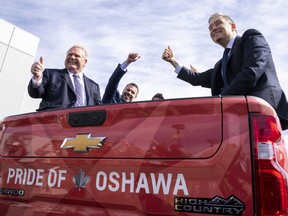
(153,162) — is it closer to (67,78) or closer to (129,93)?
(67,78)

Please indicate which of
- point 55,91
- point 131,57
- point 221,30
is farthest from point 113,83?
point 221,30

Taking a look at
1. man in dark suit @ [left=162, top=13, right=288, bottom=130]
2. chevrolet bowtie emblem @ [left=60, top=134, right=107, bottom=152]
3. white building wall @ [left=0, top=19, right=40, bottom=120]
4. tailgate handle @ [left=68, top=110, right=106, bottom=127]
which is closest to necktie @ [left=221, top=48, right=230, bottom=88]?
man in dark suit @ [left=162, top=13, right=288, bottom=130]

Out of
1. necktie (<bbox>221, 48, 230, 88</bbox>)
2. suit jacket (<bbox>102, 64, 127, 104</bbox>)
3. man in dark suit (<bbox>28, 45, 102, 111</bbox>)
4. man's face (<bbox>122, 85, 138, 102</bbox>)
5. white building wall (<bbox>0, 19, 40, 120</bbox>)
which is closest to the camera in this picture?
necktie (<bbox>221, 48, 230, 88</bbox>)

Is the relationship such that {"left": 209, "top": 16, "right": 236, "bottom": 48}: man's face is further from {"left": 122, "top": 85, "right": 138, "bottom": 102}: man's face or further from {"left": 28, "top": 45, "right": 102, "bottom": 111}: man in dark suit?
{"left": 122, "top": 85, "right": 138, "bottom": 102}: man's face

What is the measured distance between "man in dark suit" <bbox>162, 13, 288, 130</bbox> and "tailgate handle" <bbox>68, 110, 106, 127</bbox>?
3.50ft

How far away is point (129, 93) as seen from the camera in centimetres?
520

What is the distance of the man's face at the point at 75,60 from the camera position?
3508 millimetres

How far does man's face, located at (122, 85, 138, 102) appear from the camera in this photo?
5188 millimetres

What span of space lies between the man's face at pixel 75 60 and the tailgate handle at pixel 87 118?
5.55 ft

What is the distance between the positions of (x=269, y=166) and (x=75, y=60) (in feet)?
9.10

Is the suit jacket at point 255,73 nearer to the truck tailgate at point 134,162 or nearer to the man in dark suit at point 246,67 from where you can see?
the man in dark suit at point 246,67

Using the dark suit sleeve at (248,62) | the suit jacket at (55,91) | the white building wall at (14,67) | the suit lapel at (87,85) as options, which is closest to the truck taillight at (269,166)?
the dark suit sleeve at (248,62)

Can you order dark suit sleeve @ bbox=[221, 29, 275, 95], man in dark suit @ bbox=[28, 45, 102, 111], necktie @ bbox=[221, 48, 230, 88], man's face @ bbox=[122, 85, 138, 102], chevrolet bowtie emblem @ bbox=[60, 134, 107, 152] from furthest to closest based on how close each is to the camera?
man's face @ bbox=[122, 85, 138, 102] < man in dark suit @ bbox=[28, 45, 102, 111] < necktie @ bbox=[221, 48, 230, 88] < dark suit sleeve @ bbox=[221, 29, 275, 95] < chevrolet bowtie emblem @ bbox=[60, 134, 107, 152]

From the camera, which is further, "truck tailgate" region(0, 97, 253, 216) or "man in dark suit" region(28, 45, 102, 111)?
"man in dark suit" region(28, 45, 102, 111)
